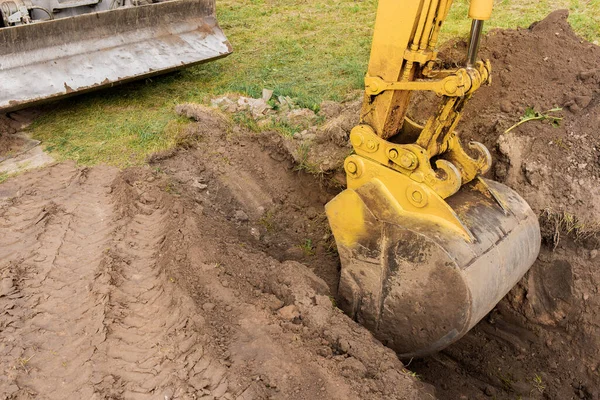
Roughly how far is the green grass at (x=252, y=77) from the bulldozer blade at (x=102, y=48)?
42 centimetres

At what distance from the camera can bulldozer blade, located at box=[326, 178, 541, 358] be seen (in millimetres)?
3346

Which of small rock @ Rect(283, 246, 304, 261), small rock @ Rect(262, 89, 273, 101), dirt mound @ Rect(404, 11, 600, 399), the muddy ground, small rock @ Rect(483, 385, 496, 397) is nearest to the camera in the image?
the muddy ground

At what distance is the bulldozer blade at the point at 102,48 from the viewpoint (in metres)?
5.86

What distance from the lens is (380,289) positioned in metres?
3.73

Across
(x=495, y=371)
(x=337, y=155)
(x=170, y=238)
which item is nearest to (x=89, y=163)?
(x=170, y=238)

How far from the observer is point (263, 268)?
4031 millimetres

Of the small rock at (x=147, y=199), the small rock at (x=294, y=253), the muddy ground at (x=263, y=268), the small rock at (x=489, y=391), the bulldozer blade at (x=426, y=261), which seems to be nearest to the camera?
the muddy ground at (x=263, y=268)

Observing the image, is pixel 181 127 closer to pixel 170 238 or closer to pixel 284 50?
pixel 170 238

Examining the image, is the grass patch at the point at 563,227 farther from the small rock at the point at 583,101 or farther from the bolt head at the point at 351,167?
the bolt head at the point at 351,167

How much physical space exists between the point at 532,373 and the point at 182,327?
286cm

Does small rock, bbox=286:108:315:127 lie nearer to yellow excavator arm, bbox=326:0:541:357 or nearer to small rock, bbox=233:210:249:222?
small rock, bbox=233:210:249:222

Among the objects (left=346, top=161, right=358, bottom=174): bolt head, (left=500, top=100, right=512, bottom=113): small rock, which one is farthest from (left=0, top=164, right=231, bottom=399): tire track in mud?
(left=500, top=100, right=512, bottom=113): small rock

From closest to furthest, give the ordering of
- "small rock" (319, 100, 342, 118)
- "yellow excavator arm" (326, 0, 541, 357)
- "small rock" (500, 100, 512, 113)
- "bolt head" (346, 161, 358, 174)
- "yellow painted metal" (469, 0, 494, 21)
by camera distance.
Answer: "yellow painted metal" (469, 0, 494, 21), "yellow excavator arm" (326, 0, 541, 357), "bolt head" (346, 161, 358, 174), "small rock" (500, 100, 512, 113), "small rock" (319, 100, 342, 118)

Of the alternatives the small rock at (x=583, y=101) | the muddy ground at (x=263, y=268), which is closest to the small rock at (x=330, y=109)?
the muddy ground at (x=263, y=268)
